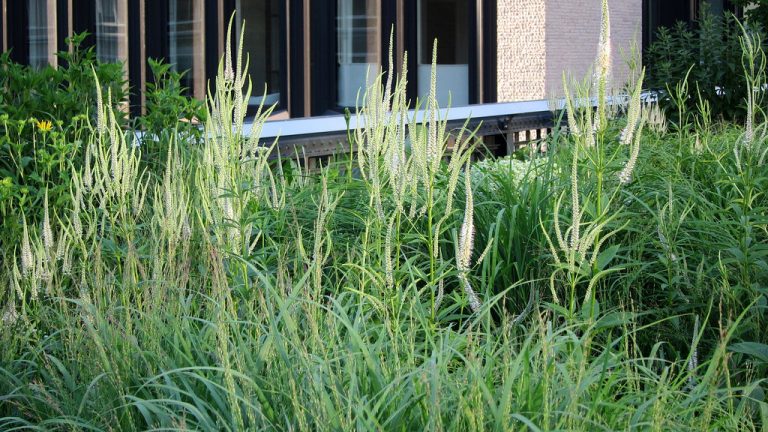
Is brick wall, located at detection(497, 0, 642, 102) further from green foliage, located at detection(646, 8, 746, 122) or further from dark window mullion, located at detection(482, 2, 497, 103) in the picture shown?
green foliage, located at detection(646, 8, 746, 122)

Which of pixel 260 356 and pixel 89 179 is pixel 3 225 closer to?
pixel 89 179

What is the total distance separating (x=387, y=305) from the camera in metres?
3.39

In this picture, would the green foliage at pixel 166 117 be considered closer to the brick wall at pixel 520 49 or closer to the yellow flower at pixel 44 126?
the yellow flower at pixel 44 126

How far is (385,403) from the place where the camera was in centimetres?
272

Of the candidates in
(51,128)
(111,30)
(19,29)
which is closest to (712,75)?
(111,30)

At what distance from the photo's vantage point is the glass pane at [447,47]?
14594mm

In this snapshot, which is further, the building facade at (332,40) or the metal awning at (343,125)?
the building facade at (332,40)

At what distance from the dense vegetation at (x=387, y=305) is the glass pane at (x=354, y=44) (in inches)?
290

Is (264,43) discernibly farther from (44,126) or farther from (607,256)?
(607,256)

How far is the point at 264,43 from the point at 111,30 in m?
2.12

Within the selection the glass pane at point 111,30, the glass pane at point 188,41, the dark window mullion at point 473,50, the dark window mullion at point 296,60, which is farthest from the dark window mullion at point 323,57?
the dark window mullion at point 473,50

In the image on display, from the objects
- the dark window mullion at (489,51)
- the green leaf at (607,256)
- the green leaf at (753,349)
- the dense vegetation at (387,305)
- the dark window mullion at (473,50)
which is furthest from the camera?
the dark window mullion at (489,51)

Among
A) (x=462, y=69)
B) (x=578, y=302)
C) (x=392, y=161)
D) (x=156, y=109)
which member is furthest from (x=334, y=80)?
(x=392, y=161)

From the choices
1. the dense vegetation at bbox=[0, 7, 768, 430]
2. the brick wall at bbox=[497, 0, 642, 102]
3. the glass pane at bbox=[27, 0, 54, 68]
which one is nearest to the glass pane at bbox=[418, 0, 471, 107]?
the brick wall at bbox=[497, 0, 642, 102]
